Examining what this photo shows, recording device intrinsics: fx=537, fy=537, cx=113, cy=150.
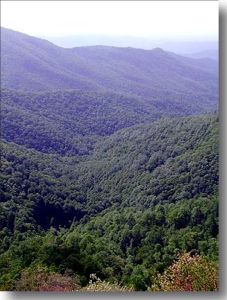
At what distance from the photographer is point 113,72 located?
734cm

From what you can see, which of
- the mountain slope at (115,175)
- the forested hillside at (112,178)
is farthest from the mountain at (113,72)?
the mountain slope at (115,175)

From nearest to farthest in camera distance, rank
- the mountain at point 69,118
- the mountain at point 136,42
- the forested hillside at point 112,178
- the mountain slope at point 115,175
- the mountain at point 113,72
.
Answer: the forested hillside at point 112,178, the mountain slope at point 115,175, the mountain at point 136,42, the mountain at point 69,118, the mountain at point 113,72

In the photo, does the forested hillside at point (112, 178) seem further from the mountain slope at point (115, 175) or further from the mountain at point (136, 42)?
the mountain at point (136, 42)

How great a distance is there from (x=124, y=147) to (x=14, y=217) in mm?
1688

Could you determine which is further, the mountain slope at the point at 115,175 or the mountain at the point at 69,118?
the mountain at the point at 69,118

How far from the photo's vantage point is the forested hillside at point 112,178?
11.2 feet

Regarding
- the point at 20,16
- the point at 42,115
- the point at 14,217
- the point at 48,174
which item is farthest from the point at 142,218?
the point at 42,115

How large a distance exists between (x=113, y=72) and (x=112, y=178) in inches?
114

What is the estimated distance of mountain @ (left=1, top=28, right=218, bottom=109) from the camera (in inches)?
240

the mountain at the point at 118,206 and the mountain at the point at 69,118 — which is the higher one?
the mountain at the point at 69,118

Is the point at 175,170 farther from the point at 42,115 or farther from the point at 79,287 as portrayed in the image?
the point at 42,115

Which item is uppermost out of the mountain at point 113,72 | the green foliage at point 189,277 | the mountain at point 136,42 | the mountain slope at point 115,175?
the mountain at point 136,42

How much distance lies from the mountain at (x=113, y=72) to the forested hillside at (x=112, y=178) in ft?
0.10

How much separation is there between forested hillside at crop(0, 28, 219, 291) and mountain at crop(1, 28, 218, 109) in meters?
0.03
